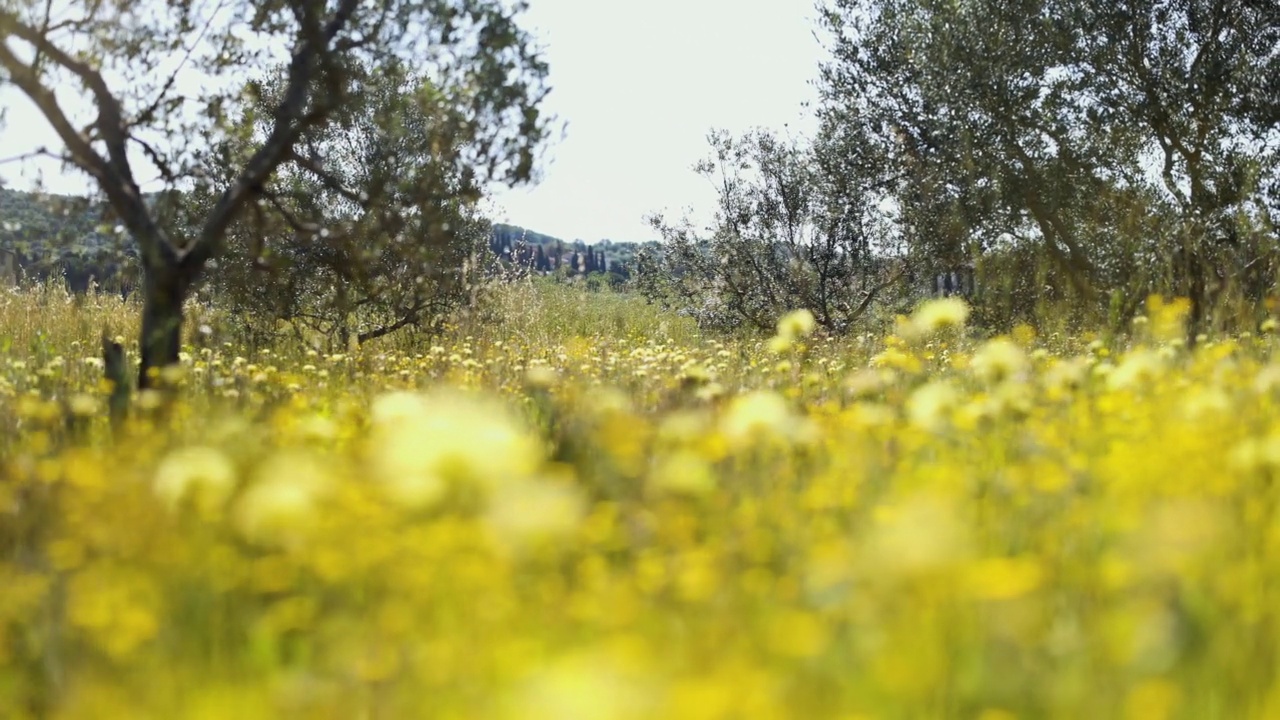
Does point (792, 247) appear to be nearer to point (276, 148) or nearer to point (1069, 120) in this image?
point (1069, 120)

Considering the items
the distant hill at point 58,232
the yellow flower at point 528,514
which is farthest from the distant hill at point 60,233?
the yellow flower at point 528,514

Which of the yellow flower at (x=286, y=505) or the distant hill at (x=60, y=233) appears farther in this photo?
the distant hill at (x=60, y=233)

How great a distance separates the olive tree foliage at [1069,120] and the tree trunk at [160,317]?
9.03 metres

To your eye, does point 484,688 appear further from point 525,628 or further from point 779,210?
point 779,210

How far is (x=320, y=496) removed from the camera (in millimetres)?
2562

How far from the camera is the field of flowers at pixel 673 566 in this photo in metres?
1.83

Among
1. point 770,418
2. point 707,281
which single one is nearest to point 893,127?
point 707,281

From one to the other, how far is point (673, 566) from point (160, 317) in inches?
165

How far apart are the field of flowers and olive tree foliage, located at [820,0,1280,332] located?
8347mm

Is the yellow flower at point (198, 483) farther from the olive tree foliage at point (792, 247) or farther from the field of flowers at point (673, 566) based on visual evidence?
the olive tree foliage at point (792, 247)

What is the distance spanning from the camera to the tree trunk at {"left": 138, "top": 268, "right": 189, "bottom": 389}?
545 centimetres

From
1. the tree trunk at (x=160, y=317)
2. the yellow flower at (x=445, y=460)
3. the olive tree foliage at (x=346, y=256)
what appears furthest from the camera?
the olive tree foliage at (x=346, y=256)

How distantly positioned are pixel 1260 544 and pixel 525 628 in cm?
182

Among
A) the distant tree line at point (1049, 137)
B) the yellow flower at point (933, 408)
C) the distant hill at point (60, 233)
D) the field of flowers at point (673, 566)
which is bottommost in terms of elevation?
the field of flowers at point (673, 566)
